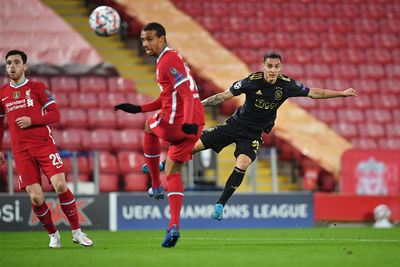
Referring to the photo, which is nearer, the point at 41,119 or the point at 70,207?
the point at 41,119

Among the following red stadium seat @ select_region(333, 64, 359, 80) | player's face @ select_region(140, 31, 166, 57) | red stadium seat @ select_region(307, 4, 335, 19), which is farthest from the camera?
red stadium seat @ select_region(307, 4, 335, 19)

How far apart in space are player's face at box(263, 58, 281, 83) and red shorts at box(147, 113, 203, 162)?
179 cm

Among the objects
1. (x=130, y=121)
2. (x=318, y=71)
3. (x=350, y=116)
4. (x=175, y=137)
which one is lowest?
(x=175, y=137)

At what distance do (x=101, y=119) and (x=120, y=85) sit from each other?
4.33 ft

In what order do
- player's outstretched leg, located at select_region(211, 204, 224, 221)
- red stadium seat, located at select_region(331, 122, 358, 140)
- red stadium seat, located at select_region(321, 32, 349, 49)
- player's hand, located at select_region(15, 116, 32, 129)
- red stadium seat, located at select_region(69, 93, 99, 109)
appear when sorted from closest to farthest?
player's hand, located at select_region(15, 116, 32, 129) → player's outstretched leg, located at select_region(211, 204, 224, 221) → red stadium seat, located at select_region(69, 93, 99, 109) → red stadium seat, located at select_region(331, 122, 358, 140) → red stadium seat, located at select_region(321, 32, 349, 49)

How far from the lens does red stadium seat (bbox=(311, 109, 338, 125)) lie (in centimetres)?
1631

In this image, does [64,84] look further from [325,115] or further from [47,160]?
[47,160]

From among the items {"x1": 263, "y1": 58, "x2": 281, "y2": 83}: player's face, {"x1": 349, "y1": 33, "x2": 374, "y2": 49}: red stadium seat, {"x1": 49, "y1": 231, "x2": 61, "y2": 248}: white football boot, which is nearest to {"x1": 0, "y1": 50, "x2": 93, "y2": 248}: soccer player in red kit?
{"x1": 49, "y1": 231, "x2": 61, "y2": 248}: white football boot

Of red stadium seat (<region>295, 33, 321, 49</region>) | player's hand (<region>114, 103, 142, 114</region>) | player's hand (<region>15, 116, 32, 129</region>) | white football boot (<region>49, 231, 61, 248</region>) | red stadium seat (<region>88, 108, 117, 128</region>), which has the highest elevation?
red stadium seat (<region>295, 33, 321, 49</region>)

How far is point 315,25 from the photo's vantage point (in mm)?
18797

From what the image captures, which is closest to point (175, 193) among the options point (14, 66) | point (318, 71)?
point (14, 66)

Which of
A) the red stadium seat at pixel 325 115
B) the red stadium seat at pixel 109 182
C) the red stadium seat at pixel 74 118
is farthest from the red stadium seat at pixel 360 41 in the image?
the red stadium seat at pixel 109 182

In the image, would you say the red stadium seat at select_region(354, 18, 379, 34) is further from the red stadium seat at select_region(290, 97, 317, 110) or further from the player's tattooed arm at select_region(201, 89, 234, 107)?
the player's tattooed arm at select_region(201, 89, 234, 107)

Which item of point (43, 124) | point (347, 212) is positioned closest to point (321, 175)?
point (347, 212)
